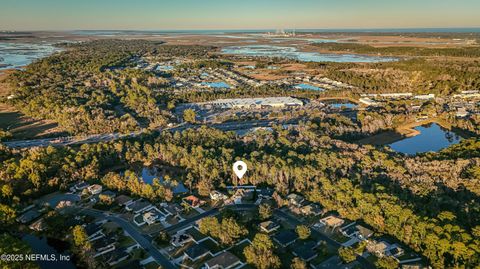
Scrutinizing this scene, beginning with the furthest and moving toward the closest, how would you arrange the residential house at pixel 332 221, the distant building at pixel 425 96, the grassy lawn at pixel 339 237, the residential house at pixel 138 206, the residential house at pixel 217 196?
the distant building at pixel 425 96 < the residential house at pixel 217 196 < the residential house at pixel 138 206 < the residential house at pixel 332 221 < the grassy lawn at pixel 339 237

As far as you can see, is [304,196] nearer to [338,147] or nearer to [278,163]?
[278,163]

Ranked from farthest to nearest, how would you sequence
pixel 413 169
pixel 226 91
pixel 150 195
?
1. pixel 226 91
2. pixel 413 169
3. pixel 150 195

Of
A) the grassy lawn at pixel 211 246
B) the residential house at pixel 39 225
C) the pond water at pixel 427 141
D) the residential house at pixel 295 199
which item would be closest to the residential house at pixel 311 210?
the residential house at pixel 295 199

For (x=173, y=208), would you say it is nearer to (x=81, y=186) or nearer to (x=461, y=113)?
(x=81, y=186)

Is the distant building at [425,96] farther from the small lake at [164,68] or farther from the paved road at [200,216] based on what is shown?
the small lake at [164,68]

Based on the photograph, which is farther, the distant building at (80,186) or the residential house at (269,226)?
the distant building at (80,186)

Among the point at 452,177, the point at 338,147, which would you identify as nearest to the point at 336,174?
the point at 338,147

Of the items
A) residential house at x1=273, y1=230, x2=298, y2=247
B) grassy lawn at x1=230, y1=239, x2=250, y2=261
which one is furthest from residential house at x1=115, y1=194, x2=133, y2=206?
residential house at x1=273, y1=230, x2=298, y2=247
